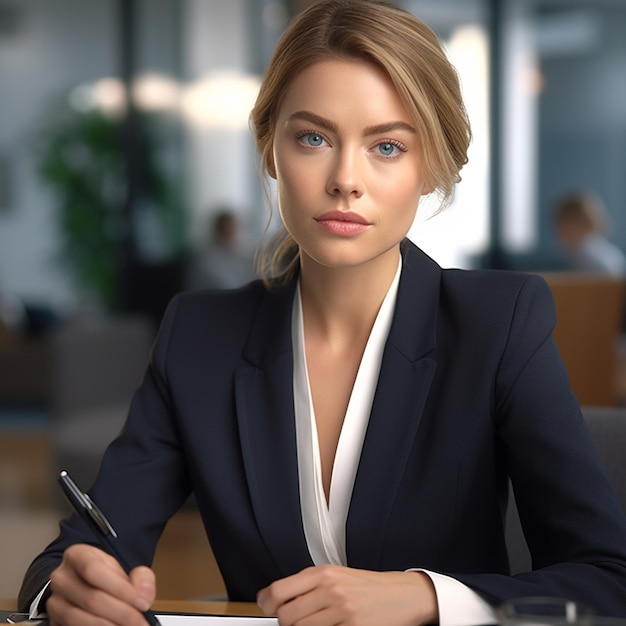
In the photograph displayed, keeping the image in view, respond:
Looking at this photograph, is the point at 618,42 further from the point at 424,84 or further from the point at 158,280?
the point at 424,84

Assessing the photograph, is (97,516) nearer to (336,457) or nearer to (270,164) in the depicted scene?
(336,457)

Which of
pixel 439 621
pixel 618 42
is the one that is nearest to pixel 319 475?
pixel 439 621

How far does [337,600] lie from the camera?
42.3 inches

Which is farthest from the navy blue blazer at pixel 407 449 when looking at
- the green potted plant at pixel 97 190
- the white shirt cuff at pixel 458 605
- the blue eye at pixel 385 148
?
the green potted plant at pixel 97 190

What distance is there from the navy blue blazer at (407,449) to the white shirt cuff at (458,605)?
0.13 metres

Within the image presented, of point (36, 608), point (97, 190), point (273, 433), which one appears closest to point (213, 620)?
point (36, 608)

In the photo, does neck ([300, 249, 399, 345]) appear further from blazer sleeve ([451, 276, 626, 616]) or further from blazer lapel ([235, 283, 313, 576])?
blazer sleeve ([451, 276, 626, 616])

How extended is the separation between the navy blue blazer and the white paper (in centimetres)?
22

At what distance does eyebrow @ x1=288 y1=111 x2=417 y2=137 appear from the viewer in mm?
1320

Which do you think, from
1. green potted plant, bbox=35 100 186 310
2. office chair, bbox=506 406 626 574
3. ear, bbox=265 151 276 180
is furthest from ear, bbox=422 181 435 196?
green potted plant, bbox=35 100 186 310

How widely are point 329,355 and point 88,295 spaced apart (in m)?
6.40

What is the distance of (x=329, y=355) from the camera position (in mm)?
1513

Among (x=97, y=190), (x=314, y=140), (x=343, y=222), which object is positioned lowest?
(x=343, y=222)

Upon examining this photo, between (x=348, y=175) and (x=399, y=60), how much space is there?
0.16 m
